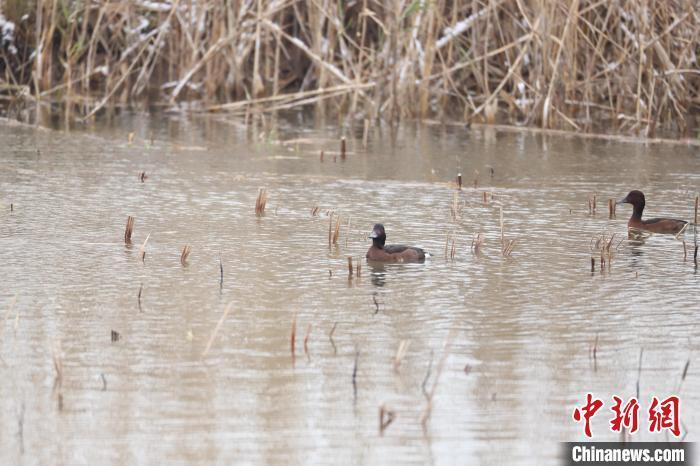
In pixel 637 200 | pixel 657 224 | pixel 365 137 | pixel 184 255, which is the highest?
pixel 365 137

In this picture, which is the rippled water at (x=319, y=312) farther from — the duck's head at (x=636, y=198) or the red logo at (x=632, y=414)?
the duck's head at (x=636, y=198)

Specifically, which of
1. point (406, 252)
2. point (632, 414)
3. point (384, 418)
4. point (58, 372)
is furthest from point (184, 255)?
point (632, 414)

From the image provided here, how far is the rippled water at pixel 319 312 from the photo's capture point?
5355 mm

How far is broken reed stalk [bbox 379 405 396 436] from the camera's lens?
5.35 m

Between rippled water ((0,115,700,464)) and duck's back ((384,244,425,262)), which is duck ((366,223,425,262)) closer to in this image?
duck's back ((384,244,425,262))

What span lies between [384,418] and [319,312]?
193 cm

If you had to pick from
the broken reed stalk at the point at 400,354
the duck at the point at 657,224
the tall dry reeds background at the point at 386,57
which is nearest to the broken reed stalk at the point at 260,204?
the duck at the point at 657,224

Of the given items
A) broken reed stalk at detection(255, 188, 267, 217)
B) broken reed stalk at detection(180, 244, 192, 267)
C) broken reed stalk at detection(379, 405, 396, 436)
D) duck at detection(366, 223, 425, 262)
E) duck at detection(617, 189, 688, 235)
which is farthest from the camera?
broken reed stalk at detection(255, 188, 267, 217)

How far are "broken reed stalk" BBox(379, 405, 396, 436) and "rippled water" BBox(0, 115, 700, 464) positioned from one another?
0.04 metres

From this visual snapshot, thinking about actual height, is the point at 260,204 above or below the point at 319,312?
above

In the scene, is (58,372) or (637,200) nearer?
(58,372)

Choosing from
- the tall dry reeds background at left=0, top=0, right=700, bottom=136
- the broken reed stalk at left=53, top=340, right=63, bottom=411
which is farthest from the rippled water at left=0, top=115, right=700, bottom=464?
the tall dry reeds background at left=0, top=0, right=700, bottom=136

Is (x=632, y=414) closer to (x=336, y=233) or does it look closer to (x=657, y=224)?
(x=336, y=233)

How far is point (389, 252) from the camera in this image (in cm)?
880
